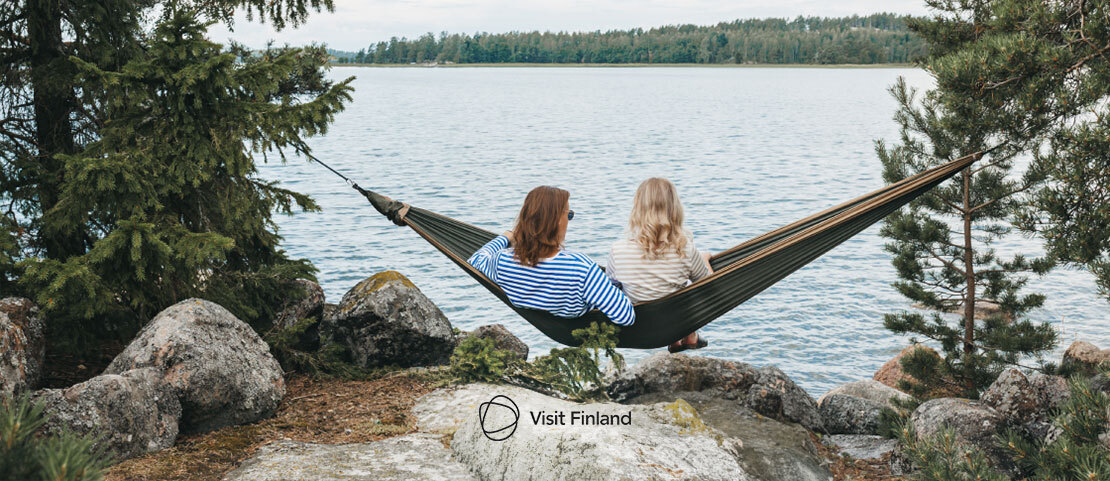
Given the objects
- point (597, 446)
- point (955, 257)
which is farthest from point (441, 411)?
point (955, 257)

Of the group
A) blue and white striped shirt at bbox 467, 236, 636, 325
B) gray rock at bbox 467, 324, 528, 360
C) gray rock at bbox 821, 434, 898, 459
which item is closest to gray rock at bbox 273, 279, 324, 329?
gray rock at bbox 467, 324, 528, 360

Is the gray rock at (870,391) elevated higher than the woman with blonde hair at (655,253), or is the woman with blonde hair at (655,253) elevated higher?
the woman with blonde hair at (655,253)

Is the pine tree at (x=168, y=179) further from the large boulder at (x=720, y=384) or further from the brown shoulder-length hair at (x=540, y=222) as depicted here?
the large boulder at (x=720, y=384)

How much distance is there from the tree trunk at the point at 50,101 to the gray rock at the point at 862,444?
13.7 feet

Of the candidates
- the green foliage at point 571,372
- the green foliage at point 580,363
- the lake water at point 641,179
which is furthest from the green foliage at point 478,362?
the lake water at point 641,179

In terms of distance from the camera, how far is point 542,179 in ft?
70.6

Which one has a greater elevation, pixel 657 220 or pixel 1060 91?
pixel 1060 91

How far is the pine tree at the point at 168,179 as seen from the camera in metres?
3.56

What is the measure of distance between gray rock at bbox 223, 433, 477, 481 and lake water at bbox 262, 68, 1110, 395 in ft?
13.3

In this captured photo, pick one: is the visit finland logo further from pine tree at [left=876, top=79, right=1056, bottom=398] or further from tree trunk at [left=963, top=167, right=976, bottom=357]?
tree trunk at [left=963, top=167, right=976, bottom=357]

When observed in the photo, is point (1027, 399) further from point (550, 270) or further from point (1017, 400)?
point (550, 270)

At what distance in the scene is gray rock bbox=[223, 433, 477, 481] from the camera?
116 inches

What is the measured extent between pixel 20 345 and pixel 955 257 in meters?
6.32

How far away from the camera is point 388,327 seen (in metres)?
4.55
